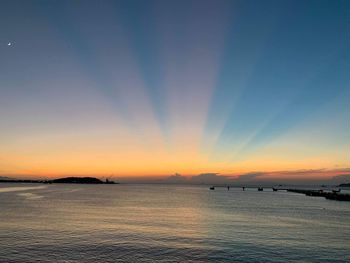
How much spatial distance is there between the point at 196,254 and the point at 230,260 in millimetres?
3852

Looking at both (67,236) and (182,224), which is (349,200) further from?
(67,236)

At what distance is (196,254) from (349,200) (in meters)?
115

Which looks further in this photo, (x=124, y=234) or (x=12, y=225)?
(x=12, y=225)

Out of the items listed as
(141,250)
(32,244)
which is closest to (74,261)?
(141,250)

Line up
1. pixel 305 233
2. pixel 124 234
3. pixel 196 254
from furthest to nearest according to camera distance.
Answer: pixel 305 233
pixel 124 234
pixel 196 254

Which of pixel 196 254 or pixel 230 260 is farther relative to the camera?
pixel 196 254

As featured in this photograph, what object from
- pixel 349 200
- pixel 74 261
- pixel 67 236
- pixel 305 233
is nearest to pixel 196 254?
pixel 74 261

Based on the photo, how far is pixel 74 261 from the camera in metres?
28.2

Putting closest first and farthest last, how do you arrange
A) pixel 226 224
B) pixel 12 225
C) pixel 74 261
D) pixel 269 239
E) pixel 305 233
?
pixel 74 261 → pixel 269 239 → pixel 305 233 → pixel 12 225 → pixel 226 224

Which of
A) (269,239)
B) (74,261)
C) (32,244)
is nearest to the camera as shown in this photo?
(74,261)

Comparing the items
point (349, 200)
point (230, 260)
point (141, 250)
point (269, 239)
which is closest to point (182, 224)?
point (269, 239)

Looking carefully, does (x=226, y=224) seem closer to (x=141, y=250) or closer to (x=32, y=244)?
(x=141, y=250)

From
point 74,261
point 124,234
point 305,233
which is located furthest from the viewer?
point 305,233

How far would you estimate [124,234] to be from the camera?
42062 millimetres
